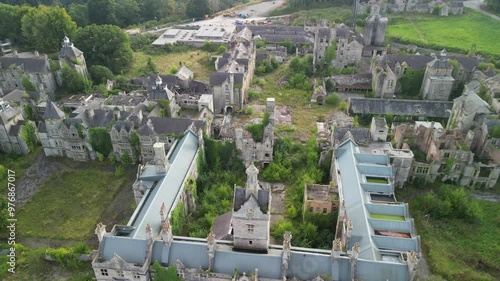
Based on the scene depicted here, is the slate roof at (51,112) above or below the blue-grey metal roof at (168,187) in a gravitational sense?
above

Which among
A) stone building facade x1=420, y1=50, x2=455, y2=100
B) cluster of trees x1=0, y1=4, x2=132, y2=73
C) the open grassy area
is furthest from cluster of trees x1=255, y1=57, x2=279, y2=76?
the open grassy area

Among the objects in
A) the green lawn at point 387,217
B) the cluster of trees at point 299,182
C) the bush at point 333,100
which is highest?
the green lawn at point 387,217

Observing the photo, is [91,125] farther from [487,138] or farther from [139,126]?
[487,138]

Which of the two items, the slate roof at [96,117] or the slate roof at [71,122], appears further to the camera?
the slate roof at [96,117]

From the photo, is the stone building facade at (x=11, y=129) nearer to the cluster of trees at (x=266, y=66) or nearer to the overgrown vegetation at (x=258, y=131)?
the overgrown vegetation at (x=258, y=131)

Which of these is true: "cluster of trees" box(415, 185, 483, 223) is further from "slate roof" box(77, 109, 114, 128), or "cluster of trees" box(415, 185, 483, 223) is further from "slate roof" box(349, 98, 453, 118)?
"slate roof" box(77, 109, 114, 128)

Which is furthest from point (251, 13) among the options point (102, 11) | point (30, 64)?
point (30, 64)

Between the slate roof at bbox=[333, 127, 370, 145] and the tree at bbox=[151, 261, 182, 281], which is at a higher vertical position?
the slate roof at bbox=[333, 127, 370, 145]

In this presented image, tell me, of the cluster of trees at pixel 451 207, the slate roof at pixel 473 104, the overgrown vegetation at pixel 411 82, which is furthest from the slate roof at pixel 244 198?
the overgrown vegetation at pixel 411 82
